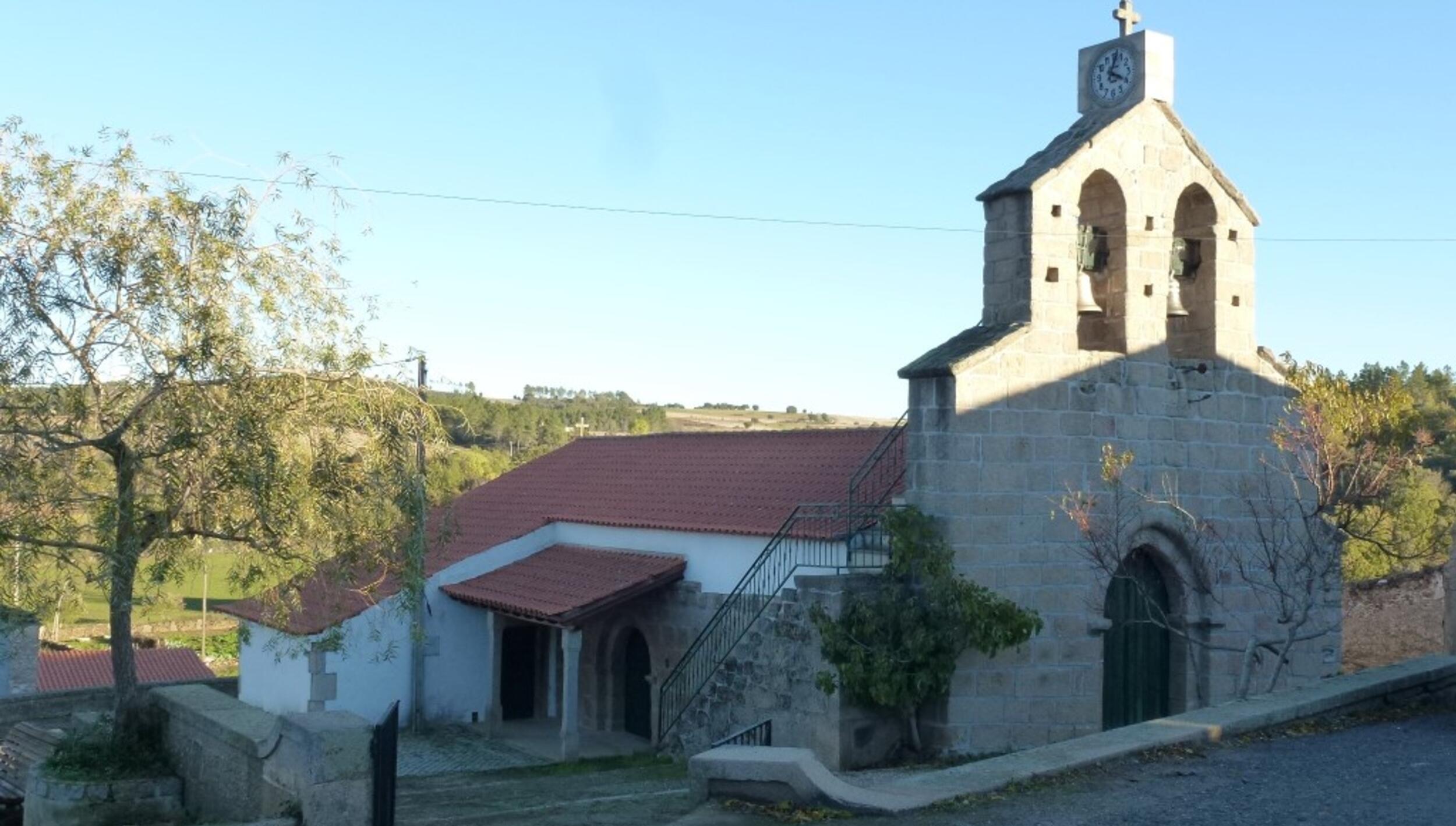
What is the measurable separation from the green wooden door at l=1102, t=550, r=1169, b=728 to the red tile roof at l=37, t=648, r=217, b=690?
21.2m

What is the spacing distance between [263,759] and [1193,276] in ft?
36.3

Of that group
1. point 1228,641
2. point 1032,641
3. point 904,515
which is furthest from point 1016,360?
point 1228,641

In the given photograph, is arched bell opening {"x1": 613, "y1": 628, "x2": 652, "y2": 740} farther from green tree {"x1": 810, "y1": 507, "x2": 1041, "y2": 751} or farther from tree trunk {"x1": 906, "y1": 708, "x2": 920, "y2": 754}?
green tree {"x1": 810, "y1": 507, "x2": 1041, "y2": 751}

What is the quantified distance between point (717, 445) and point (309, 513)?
32.7 feet

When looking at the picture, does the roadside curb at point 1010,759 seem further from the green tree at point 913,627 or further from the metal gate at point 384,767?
the green tree at point 913,627

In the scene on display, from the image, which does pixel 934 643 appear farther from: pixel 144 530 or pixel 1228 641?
pixel 144 530

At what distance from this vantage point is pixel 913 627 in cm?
1279

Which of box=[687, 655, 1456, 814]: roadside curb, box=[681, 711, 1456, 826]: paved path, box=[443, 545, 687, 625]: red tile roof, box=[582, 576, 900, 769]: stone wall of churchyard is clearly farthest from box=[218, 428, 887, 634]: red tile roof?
box=[681, 711, 1456, 826]: paved path

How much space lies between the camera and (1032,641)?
44.3 ft

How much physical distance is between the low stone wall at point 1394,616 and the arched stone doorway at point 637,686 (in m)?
10.3

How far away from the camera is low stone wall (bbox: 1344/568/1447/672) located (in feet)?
65.1

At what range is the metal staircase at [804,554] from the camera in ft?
45.2

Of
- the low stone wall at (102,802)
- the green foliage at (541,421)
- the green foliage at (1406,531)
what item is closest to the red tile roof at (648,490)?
the low stone wall at (102,802)

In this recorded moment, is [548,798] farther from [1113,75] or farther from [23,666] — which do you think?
[23,666]
